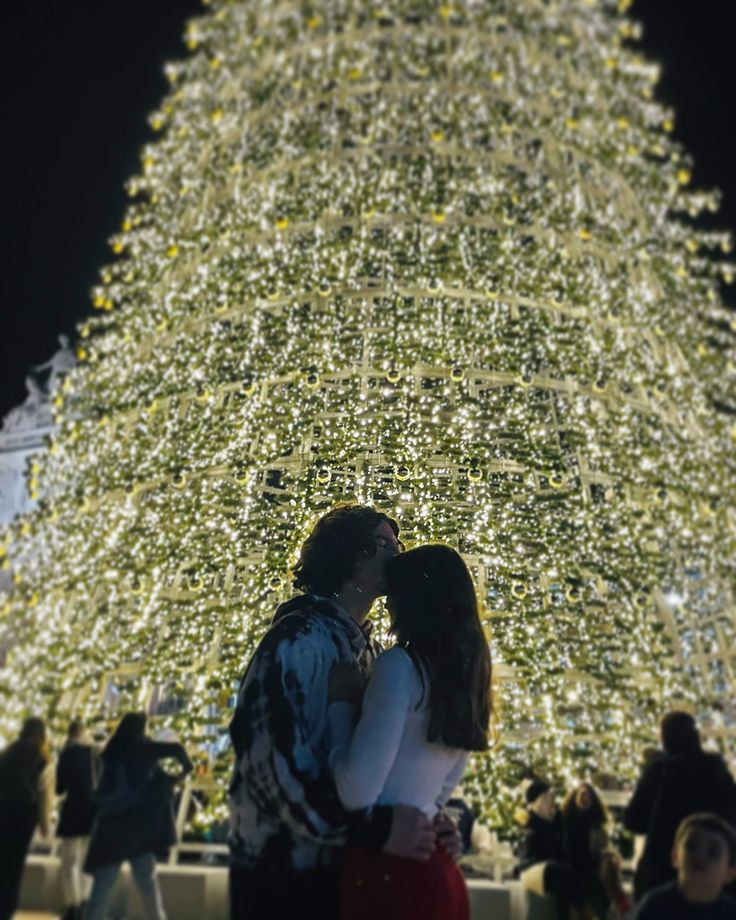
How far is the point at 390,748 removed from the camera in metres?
1.14

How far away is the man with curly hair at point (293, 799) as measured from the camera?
1.18m

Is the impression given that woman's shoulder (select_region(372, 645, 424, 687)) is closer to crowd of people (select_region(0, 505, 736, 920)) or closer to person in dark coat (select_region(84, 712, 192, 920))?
crowd of people (select_region(0, 505, 736, 920))

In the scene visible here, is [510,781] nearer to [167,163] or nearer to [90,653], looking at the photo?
[90,653]

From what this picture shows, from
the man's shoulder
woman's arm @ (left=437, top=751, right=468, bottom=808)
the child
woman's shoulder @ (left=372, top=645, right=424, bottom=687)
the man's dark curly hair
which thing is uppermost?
the man's dark curly hair

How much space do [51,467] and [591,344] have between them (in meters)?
4.56

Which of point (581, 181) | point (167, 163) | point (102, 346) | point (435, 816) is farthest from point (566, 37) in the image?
point (435, 816)

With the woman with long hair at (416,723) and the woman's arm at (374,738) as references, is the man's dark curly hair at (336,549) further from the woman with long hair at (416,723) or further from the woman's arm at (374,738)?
the woman's arm at (374,738)

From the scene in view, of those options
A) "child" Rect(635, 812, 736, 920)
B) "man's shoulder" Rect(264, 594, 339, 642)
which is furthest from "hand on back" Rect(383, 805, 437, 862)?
"child" Rect(635, 812, 736, 920)

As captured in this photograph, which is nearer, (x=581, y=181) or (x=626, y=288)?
(x=626, y=288)

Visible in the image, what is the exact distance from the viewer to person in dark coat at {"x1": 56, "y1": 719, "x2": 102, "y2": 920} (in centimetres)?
350

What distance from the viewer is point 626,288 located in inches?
227

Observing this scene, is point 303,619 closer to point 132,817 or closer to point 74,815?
point 132,817

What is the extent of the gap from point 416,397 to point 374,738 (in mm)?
3399

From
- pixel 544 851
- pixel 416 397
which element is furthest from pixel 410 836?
pixel 416 397
